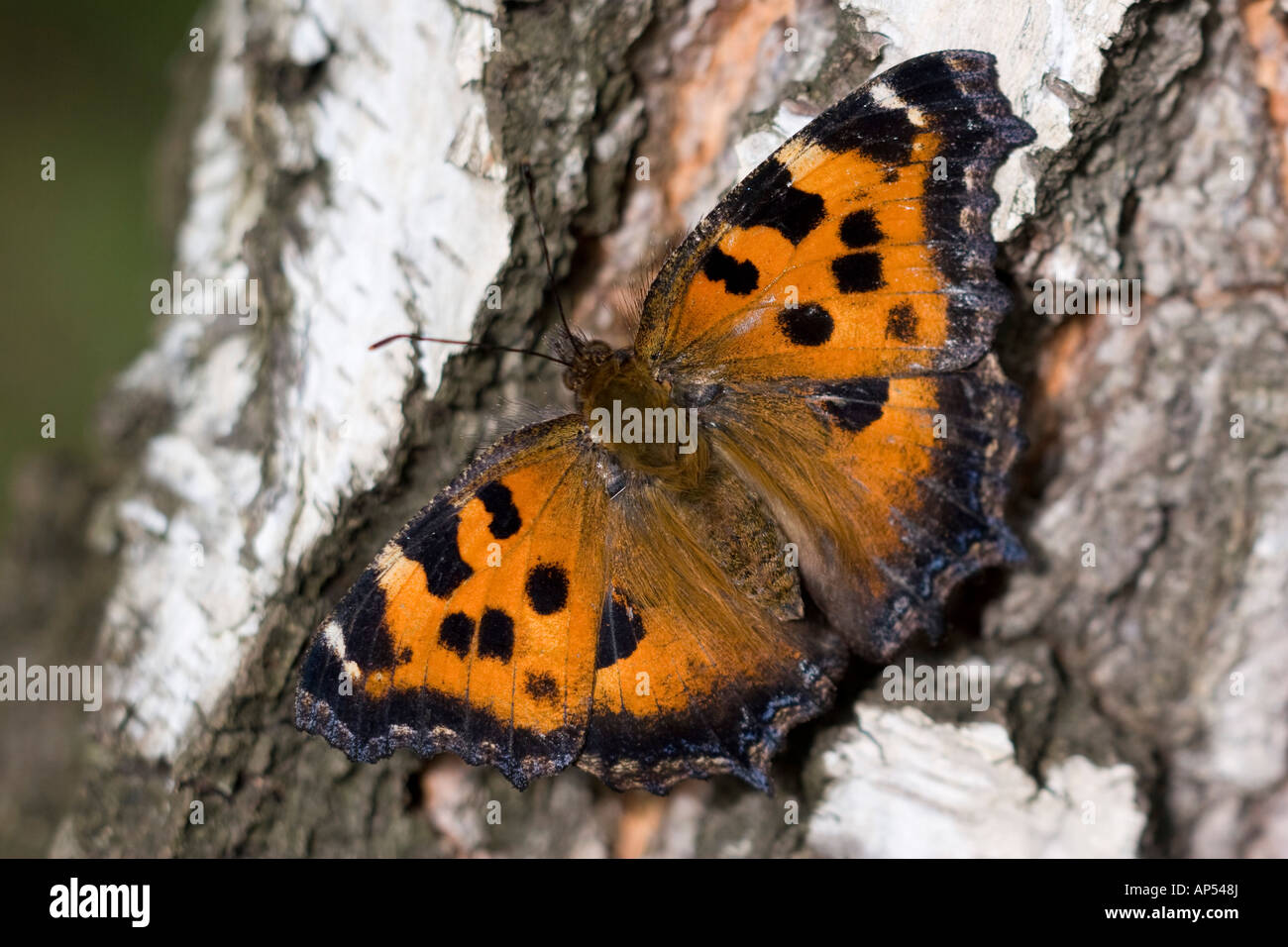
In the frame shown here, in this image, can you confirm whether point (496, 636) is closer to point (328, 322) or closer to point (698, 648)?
point (698, 648)

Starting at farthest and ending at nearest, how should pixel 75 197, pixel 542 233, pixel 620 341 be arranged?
pixel 75 197
pixel 620 341
pixel 542 233

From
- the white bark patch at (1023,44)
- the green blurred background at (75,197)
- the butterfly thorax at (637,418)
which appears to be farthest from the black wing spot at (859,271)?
the green blurred background at (75,197)

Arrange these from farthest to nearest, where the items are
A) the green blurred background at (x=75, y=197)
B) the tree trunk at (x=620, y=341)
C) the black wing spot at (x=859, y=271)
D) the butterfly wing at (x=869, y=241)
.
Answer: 1. the green blurred background at (x=75, y=197)
2. the tree trunk at (x=620, y=341)
3. the black wing spot at (x=859, y=271)
4. the butterfly wing at (x=869, y=241)

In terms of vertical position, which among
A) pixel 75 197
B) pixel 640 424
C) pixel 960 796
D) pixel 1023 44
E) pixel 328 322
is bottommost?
pixel 960 796

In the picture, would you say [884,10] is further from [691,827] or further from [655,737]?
[691,827]

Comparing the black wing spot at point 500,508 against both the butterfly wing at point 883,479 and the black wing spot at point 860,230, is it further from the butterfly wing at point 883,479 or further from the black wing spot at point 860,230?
the black wing spot at point 860,230

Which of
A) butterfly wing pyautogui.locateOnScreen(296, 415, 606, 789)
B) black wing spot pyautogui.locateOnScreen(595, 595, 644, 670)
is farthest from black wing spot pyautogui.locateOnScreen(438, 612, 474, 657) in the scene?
black wing spot pyautogui.locateOnScreen(595, 595, 644, 670)

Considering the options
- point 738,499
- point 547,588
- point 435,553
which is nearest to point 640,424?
point 738,499
